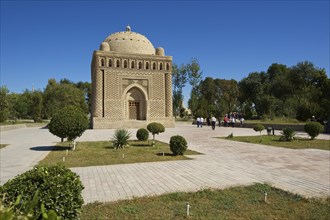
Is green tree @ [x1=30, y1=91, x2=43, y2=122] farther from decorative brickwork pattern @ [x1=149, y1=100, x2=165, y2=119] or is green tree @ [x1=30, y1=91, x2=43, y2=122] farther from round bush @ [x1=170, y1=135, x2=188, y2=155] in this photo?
round bush @ [x1=170, y1=135, x2=188, y2=155]

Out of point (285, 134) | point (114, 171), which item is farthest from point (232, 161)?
point (285, 134)

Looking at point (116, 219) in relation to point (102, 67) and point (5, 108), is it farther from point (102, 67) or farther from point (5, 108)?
point (5, 108)

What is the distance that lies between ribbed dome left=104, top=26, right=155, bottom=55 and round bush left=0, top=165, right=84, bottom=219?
99.7 ft

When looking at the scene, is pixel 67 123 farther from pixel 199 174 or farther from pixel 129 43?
pixel 129 43

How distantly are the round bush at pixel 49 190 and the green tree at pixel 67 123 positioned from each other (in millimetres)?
9138

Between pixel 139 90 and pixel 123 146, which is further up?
pixel 139 90

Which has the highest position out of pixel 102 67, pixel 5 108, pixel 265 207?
pixel 102 67

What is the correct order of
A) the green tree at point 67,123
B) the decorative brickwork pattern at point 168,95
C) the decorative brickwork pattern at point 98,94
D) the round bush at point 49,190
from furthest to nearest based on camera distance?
the decorative brickwork pattern at point 168,95
the decorative brickwork pattern at point 98,94
the green tree at point 67,123
the round bush at point 49,190

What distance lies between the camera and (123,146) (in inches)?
513

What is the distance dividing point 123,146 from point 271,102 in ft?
113

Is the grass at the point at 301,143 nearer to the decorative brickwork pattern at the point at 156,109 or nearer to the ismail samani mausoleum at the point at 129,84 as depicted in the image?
the ismail samani mausoleum at the point at 129,84

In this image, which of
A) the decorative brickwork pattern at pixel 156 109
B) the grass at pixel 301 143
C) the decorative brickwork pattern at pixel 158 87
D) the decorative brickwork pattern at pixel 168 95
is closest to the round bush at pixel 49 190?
the grass at pixel 301 143

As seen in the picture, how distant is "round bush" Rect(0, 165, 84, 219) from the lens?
9.98 ft

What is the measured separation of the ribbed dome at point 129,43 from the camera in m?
33.1
